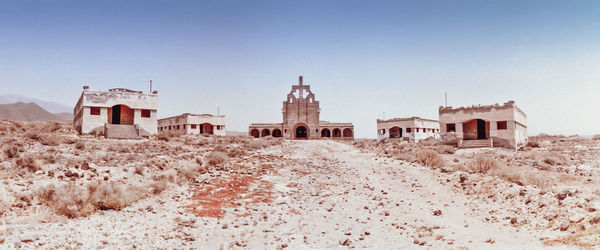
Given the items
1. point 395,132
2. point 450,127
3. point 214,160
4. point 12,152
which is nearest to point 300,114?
point 395,132

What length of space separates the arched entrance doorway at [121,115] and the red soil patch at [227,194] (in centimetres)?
1876

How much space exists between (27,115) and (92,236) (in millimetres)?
146780

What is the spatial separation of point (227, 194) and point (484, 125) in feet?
93.2

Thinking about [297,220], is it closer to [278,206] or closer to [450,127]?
[278,206]

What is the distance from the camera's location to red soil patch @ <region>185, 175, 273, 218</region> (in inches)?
381

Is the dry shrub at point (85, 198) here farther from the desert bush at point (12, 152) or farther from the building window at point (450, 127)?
the building window at point (450, 127)

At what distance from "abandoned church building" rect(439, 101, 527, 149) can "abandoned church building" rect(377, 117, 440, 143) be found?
618 inches

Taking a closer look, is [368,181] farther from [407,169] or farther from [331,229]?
[331,229]

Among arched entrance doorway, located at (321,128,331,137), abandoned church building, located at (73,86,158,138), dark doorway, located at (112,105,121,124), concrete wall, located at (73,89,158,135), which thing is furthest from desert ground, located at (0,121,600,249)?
arched entrance doorway, located at (321,128,331,137)

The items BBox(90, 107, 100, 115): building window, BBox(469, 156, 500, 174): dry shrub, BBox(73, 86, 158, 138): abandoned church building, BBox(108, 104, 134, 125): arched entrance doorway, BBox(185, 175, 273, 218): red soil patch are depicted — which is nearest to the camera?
BBox(185, 175, 273, 218): red soil patch

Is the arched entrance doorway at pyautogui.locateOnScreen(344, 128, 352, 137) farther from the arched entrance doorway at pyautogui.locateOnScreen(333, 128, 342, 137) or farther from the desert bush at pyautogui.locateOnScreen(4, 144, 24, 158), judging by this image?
the desert bush at pyautogui.locateOnScreen(4, 144, 24, 158)

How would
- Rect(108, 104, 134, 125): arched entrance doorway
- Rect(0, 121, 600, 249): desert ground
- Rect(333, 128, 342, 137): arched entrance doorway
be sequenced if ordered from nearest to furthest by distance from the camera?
Rect(0, 121, 600, 249): desert ground, Rect(108, 104, 134, 125): arched entrance doorway, Rect(333, 128, 342, 137): arched entrance doorway

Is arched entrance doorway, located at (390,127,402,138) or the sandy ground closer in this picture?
the sandy ground

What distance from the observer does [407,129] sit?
4862 cm
